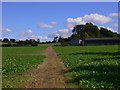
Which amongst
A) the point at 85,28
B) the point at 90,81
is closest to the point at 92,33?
the point at 85,28

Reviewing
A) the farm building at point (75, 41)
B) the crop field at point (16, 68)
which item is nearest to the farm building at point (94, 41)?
the farm building at point (75, 41)

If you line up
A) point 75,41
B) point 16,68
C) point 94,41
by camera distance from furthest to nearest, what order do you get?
point 94,41, point 75,41, point 16,68

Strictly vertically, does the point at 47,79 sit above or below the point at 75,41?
below

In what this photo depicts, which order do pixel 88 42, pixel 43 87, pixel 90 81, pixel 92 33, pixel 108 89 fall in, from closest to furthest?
pixel 108 89 < pixel 43 87 < pixel 90 81 < pixel 88 42 < pixel 92 33

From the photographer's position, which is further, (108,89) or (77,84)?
(77,84)

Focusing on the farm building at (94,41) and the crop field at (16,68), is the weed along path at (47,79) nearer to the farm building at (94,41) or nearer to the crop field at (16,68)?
the crop field at (16,68)

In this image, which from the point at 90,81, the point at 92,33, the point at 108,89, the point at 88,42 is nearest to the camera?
the point at 108,89

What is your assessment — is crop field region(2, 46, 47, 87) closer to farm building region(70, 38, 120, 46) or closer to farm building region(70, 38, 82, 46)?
farm building region(70, 38, 82, 46)

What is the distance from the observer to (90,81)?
15297mm

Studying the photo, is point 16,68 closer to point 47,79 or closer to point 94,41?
point 47,79

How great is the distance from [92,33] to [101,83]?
603 feet

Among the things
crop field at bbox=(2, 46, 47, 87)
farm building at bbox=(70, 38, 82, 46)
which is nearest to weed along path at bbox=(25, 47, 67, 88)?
crop field at bbox=(2, 46, 47, 87)

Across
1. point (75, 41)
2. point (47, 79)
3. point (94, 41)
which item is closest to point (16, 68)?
point (47, 79)

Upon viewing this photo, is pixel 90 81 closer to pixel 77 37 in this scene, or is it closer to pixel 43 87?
pixel 43 87
